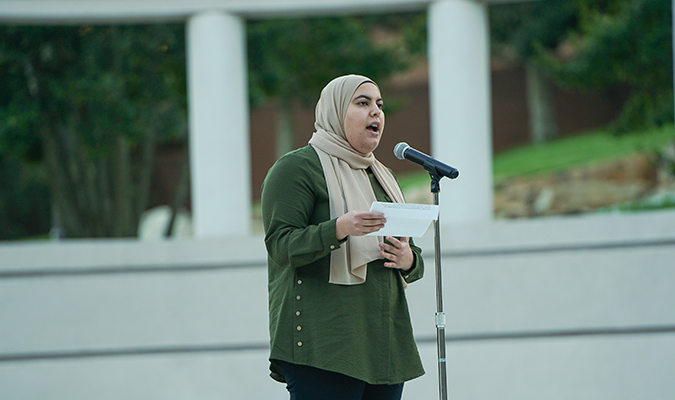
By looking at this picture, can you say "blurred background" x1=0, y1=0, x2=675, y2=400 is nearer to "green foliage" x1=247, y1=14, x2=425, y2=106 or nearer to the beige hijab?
"green foliage" x1=247, y1=14, x2=425, y2=106

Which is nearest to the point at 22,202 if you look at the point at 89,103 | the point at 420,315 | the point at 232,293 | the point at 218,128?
the point at 89,103

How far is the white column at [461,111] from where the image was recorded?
184 inches

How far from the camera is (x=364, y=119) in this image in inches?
79.1

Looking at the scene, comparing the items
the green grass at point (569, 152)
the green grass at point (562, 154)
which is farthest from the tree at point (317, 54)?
the green grass at point (569, 152)

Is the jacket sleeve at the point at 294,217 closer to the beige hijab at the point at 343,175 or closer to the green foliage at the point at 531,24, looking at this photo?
the beige hijab at the point at 343,175

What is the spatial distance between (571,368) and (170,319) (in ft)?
8.77

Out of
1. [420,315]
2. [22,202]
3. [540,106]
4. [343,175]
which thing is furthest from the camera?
[540,106]

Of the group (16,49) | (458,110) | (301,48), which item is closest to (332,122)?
(458,110)

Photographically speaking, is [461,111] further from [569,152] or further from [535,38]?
[569,152]

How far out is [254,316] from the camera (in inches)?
185

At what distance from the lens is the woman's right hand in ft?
5.76

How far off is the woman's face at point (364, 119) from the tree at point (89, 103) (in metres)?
4.35

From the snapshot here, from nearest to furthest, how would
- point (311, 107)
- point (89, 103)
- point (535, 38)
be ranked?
point (89, 103), point (311, 107), point (535, 38)

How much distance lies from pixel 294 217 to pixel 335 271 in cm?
19
